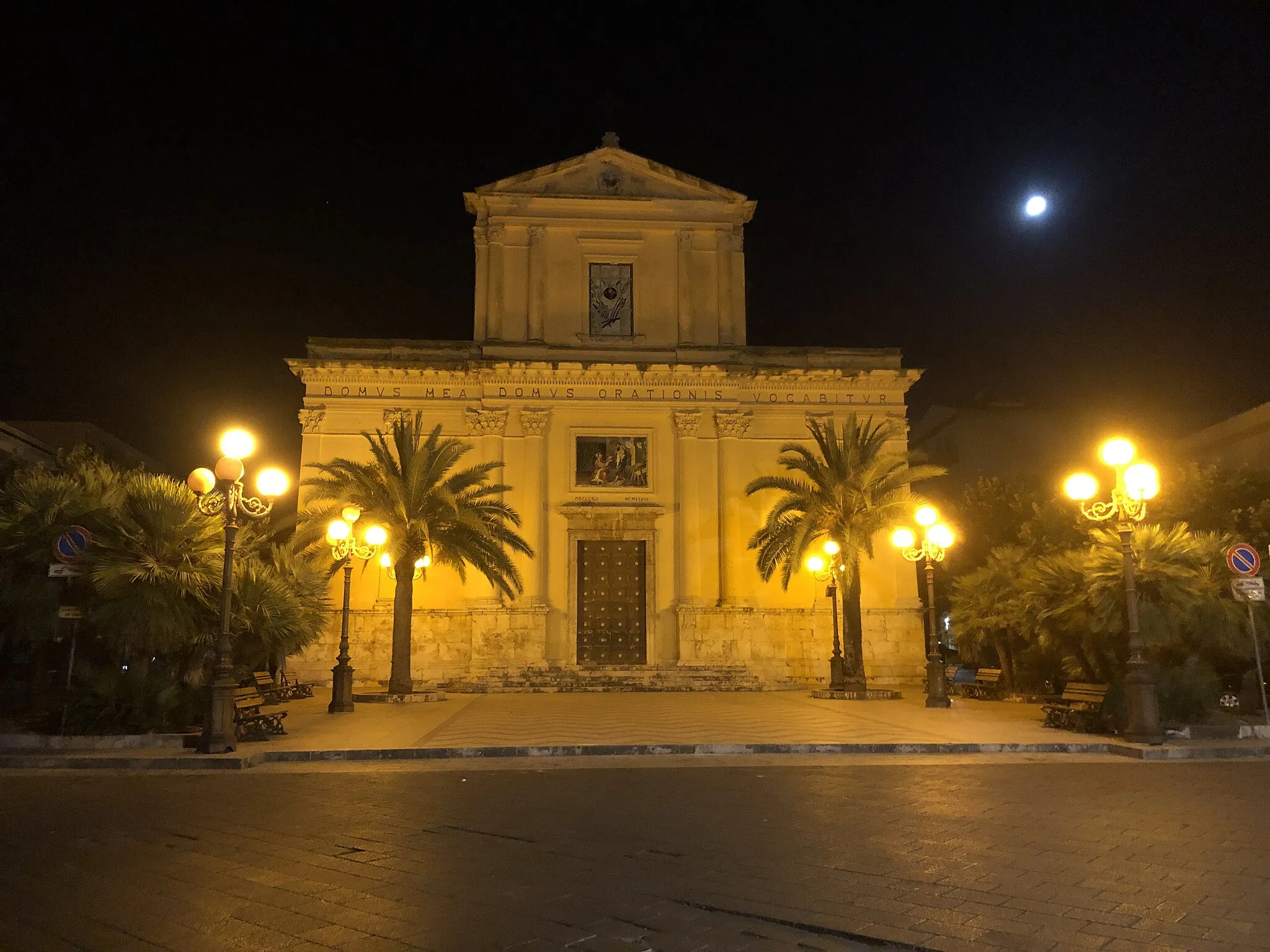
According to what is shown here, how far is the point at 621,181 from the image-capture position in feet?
98.0

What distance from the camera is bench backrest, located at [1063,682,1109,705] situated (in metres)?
14.2

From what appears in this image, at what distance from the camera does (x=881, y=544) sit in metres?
28.5

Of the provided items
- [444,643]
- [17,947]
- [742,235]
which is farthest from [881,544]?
[17,947]

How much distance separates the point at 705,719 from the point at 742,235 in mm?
19124

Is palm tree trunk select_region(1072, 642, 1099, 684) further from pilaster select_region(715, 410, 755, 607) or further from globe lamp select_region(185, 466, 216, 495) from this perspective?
globe lamp select_region(185, 466, 216, 495)

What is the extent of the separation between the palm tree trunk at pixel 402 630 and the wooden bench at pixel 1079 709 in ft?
45.1

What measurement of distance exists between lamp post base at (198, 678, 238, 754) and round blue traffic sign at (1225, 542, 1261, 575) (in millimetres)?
14935

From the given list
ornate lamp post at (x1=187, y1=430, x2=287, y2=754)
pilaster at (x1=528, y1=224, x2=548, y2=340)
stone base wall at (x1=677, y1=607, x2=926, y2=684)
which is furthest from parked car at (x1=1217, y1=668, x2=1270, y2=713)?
pilaster at (x1=528, y1=224, x2=548, y2=340)

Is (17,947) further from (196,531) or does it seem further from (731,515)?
(731,515)

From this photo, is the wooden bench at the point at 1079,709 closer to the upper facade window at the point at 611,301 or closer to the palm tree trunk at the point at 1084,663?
the palm tree trunk at the point at 1084,663

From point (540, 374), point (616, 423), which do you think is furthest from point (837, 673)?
point (540, 374)

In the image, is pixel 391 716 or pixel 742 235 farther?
pixel 742 235

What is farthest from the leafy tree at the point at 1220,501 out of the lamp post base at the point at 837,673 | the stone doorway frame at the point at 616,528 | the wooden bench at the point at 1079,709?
the stone doorway frame at the point at 616,528

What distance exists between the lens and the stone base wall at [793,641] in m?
26.4
